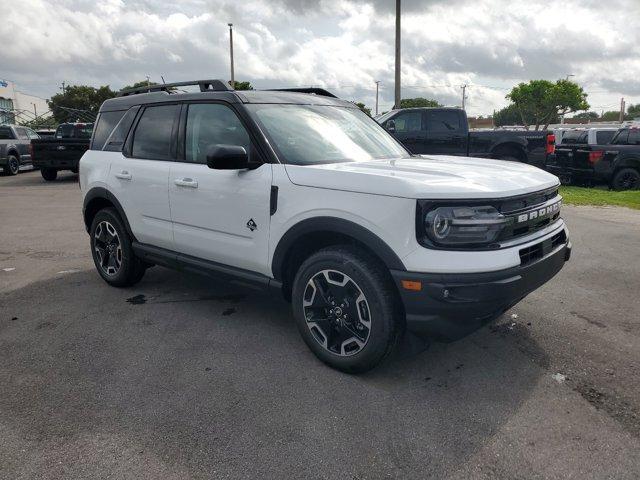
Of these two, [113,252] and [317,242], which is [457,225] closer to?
[317,242]

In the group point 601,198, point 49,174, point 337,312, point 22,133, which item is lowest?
point 601,198

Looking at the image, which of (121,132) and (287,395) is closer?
(287,395)

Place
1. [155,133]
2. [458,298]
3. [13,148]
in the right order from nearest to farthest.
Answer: [458,298] < [155,133] < [13,148]

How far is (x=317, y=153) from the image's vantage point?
357 centimetres

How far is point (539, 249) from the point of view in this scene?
312 cm

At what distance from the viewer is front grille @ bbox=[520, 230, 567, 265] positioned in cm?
296

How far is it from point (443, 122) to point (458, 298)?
1084cm

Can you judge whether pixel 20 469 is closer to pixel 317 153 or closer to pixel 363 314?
pixel 363 314

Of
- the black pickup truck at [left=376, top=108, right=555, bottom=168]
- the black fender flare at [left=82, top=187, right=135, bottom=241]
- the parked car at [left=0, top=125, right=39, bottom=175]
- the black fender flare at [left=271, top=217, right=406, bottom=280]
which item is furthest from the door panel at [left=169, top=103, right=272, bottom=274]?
the parked car at [left=0, top=125, right=39, bottom=175]

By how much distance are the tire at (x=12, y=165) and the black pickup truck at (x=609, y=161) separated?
17.2 meters

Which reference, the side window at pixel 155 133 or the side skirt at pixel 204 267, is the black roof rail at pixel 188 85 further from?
the side skirt at pixel 204 267

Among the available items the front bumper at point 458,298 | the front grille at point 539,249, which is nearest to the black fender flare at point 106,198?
the front bumper at point 458,298

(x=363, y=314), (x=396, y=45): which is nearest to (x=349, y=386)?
(x=363, y=314)

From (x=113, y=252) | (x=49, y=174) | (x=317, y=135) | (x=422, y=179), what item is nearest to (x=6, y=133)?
(x=49, y=174)
